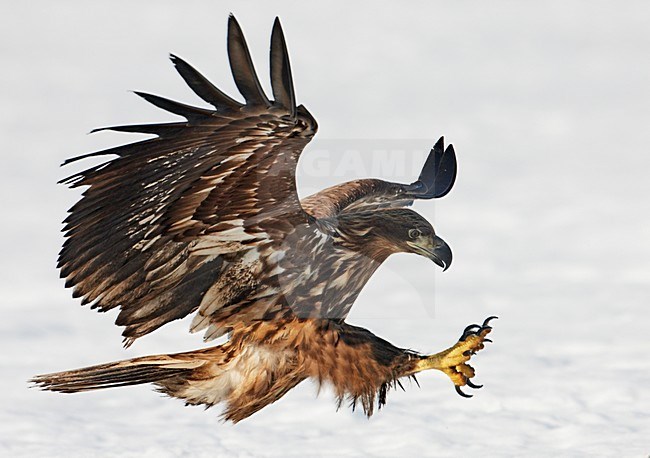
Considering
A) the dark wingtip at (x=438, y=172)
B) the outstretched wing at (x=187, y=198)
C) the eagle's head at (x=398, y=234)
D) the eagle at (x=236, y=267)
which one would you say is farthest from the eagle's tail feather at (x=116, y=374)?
the dark wingtip at (x=438, y=172)

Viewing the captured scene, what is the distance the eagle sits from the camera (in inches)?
213

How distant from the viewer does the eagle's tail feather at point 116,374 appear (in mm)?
6293

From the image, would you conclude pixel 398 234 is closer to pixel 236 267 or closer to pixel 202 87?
pixel 236 267

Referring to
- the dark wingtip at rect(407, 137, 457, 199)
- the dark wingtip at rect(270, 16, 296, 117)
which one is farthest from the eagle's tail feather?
the dark wingtip at rect(407, 137, 457, 199)

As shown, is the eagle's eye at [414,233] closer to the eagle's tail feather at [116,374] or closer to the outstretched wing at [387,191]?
the outstretched wing at [387,191]

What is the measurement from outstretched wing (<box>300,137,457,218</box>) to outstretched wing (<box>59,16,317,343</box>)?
36.1 inches

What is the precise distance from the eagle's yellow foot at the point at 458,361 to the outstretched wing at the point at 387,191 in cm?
120

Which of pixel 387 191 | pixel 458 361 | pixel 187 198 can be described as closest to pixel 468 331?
pixel 458 361

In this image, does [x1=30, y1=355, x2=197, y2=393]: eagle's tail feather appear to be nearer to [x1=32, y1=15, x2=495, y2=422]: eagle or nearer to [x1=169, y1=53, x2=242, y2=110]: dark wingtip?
[x1=32, y1=15, x2=495, y2=422]: eagle

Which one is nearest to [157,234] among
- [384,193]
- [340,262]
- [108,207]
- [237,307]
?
[108,207]

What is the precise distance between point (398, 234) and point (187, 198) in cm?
147

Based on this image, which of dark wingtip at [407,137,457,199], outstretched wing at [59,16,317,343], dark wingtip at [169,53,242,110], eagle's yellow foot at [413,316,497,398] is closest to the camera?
dark wingtip at [169,53,242,110]

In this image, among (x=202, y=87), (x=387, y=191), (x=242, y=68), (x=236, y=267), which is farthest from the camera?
(x=387, y=191)

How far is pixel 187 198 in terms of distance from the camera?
18.2ft
